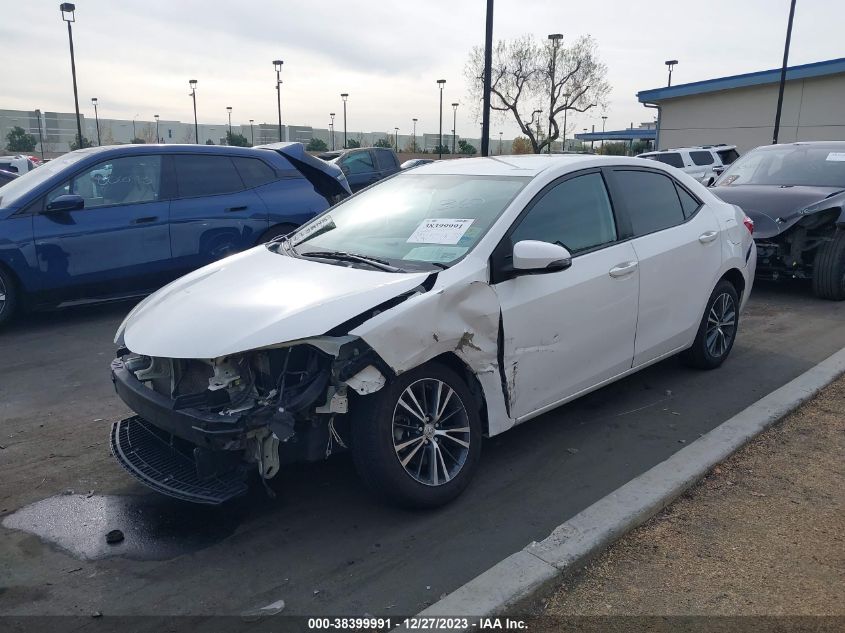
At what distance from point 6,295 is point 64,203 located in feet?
3.43

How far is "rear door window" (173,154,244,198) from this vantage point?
7.53 meters

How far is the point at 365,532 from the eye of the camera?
3.22 metres

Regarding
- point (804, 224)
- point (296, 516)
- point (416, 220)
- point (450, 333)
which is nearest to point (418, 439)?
point (450, 333)

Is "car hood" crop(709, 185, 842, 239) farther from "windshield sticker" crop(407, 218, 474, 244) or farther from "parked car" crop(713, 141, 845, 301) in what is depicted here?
"windshield sticker" crop(407, 218, 474, 244)

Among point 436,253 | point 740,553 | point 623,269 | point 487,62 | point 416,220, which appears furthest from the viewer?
point 487,62

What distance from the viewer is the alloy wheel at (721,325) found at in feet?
17.3

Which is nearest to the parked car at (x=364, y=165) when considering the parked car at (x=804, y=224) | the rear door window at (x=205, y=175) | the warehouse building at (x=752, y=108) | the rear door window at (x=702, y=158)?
the rear door window at (x=702, y=158)

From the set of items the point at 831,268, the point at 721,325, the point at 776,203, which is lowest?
the point at 721,325

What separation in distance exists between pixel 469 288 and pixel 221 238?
4.90 meters

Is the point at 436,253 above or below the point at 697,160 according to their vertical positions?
below

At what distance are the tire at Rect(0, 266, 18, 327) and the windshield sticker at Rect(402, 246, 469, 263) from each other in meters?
4.87

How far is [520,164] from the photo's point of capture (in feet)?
14.4

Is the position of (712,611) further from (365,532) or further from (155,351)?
(155,351)

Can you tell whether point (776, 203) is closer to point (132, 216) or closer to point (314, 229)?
A: point (314, 229)
